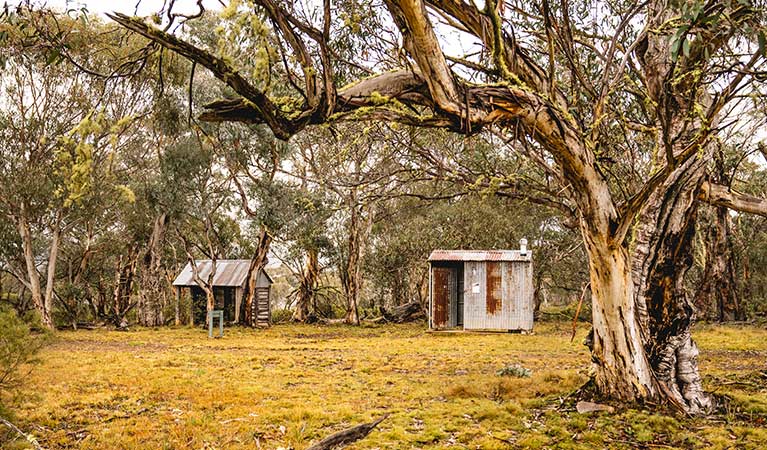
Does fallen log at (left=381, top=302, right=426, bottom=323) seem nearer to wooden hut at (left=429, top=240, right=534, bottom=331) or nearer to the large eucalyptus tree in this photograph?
wooden hut at (left=429, top=240, right=534, bottom=331)

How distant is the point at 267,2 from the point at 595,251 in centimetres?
509

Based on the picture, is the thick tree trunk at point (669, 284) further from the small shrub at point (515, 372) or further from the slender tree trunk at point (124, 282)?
the slender tree trunk at point (124, 282)

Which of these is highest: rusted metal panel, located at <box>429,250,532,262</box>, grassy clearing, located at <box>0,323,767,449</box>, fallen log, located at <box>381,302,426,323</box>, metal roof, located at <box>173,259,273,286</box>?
rusted metal panel, located at <box>429,250,532,262</box>

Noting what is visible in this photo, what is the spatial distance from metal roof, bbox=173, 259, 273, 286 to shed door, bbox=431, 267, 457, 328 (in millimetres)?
8405

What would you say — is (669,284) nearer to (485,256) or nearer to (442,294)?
(485,256)

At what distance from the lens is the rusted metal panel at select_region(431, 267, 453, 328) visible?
23.5m

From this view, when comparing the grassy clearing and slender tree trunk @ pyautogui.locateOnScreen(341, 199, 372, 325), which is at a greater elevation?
slender tree trunk @ pyautogui.locateOnScreen(341, 199, 372, 325)

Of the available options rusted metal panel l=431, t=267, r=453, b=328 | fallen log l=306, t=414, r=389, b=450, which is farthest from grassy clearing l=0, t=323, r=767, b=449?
rusted metal panel l=431, t=267, r=453, b=328

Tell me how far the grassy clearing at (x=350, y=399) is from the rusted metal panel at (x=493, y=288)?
548 cm

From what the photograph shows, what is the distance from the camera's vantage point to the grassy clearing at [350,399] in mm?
6852

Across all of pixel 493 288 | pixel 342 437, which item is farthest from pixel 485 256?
pixel 342 437

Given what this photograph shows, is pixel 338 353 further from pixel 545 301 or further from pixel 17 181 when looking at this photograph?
pixel 545 301

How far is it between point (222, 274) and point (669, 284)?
21.9 m

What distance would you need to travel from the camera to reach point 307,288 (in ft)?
97.5
